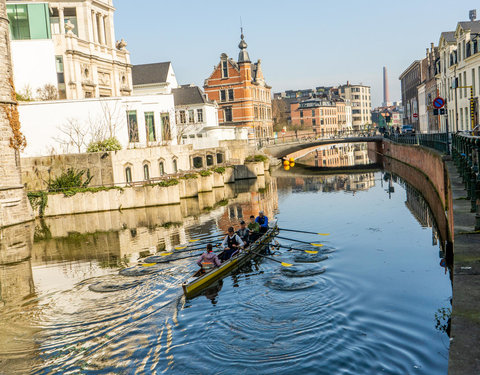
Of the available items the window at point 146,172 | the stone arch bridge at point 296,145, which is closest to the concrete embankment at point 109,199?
the window at point 146,172

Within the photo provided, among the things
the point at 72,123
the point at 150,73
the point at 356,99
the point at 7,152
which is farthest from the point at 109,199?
the point at 356,99

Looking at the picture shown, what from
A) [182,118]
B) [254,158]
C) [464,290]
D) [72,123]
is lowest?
[464,290]

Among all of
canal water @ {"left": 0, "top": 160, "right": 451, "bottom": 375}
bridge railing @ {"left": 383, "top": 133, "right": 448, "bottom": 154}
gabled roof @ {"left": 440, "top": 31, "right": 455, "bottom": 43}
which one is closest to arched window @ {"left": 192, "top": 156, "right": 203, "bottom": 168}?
bridge railing @ {"left": 383, "top": 133, "right": 448, "bottom": 154}

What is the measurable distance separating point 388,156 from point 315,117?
69.0 meters

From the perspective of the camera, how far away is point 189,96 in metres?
71.4

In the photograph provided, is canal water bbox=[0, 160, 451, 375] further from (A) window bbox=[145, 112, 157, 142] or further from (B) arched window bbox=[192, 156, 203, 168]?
(B) arched window bbox=[192, 156, 203, 168]

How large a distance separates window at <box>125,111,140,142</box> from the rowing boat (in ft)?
83.0

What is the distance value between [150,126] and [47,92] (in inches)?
414

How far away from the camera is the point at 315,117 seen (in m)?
138

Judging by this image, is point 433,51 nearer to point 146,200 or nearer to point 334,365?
point 146,200

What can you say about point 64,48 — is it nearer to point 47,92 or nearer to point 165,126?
point 47,92

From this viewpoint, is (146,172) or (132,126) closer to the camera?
(146,172)

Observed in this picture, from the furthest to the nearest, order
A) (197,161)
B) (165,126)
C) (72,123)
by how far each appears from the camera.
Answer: (197,161) < (165,126) < (72,123)

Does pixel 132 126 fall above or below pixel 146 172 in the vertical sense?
above
